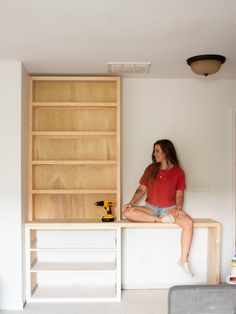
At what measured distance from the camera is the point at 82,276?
A: 3791mm

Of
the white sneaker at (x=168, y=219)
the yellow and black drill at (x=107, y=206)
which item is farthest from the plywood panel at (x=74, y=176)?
the white sneaker at (x=168, y=219)

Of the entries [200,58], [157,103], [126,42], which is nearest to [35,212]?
[157,103]

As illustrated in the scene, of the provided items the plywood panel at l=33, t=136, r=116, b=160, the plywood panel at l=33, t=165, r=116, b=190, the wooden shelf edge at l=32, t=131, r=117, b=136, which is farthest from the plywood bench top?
the wooden shelf edge at l=32, t=131, r=117, b=136

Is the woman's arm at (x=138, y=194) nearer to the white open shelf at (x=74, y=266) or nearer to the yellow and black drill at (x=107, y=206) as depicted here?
the yellow and black drill at (x=107, y=206)

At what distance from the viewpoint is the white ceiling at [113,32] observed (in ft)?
6.97

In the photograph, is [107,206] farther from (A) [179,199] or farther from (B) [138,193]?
(A) [179,199]

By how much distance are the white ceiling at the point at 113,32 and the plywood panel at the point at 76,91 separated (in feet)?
0.93

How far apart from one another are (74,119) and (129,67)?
32.7 inches

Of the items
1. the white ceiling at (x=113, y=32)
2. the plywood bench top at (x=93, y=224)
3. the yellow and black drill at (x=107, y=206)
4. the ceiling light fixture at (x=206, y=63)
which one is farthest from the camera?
the yellow and black drill at (x=107, y=206)

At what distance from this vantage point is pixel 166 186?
3639 mm

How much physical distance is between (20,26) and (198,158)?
2284mm

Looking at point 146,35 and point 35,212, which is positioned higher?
point 146,35

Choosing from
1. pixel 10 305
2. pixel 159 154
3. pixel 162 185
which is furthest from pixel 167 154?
pixel 10 305

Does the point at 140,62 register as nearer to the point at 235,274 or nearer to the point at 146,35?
the point at 146,35
